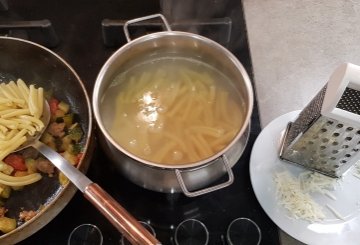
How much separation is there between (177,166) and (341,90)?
1.19ft

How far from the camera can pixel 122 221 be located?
2.81 feet

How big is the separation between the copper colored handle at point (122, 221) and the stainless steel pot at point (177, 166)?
4.1 inches

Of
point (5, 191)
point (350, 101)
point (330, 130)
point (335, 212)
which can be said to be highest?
point (350, 101)

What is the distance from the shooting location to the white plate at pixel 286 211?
1.04 meters

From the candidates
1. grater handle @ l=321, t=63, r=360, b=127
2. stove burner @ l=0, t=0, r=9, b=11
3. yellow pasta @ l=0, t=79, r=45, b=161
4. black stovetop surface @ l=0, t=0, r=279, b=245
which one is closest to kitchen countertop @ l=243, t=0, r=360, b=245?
black stovetop surface @ l=0, t=0, r=279, b=245

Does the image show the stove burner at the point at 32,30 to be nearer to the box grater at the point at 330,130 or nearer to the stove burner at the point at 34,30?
the stove burner at the point at 34,30

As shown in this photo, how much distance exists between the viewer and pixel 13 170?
3.49ft

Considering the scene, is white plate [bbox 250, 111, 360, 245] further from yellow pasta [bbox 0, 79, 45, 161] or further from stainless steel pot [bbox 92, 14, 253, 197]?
yellow pasta [bbox 0, 79, 45, 161]

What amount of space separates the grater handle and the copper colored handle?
1.49 ft

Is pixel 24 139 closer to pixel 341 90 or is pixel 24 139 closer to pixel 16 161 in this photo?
pixel 16 161

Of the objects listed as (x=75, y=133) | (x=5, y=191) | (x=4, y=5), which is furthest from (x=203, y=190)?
(x=4, y=5)

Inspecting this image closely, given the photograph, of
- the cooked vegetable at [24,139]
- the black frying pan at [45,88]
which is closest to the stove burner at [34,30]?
the black frying pan at [45,88]

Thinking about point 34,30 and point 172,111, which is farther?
point 34,30

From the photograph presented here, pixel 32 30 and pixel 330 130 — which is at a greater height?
pixel 32 30
